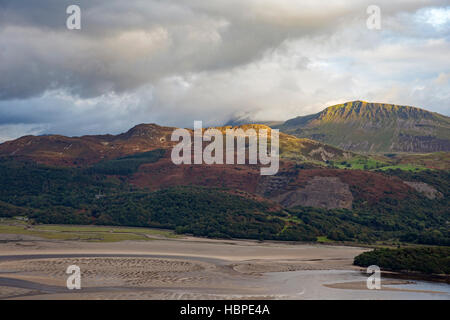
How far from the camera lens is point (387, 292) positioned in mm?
56688

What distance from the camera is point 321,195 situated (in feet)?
522

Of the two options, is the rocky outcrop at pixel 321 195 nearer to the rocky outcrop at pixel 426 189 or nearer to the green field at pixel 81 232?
the rocky outcrop at pixel 426 189

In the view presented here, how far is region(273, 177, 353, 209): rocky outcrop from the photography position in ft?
508

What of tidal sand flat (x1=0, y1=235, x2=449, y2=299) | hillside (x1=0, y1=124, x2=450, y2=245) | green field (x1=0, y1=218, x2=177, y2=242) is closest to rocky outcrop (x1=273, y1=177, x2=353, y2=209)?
hillside (x1=0, y1=124, x2=450, y2=245)

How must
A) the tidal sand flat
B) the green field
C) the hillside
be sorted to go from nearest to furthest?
the tidal sand flat
the green field
the hillside

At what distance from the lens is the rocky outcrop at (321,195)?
154875 millimetres

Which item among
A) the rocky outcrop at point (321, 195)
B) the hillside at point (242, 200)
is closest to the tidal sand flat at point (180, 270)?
the hillside at point (242, 200)

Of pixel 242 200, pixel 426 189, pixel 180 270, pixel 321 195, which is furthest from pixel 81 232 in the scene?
pixel 426 189

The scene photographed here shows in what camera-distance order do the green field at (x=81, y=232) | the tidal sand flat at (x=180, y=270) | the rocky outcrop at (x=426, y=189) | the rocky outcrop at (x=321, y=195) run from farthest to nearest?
the rocky outcrop at (x=426, y=189) → the rocky outcrop at (x=321, y=195) → the green field at (x=81, y=232) → the tidal sand flat at (x=180, y=270)

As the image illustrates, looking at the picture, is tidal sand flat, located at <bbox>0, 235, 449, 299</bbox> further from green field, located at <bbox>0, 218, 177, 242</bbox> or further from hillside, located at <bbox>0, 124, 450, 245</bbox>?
hillside, located at <bbox>0, 124, 450, 245</bbox>

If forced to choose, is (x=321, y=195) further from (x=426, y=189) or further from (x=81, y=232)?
(x=81, y=232)
